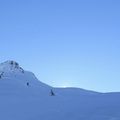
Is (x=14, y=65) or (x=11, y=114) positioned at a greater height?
(x=14, y=65)

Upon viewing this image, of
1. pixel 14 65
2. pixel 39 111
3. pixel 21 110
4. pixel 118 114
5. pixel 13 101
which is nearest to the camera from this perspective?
pixel 118 114

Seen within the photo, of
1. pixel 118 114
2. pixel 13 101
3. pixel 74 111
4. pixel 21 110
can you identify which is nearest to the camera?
pixel 118 114

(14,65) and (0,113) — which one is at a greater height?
(14,65)

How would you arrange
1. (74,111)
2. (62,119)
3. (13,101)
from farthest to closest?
1. (13,101)
2. (74,111)
3. (62,119)

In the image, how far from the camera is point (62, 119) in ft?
60.3

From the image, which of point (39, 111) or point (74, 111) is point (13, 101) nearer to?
point (39, 111)

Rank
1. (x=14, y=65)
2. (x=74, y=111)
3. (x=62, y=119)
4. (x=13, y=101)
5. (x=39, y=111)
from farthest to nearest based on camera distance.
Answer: (x=14, y=65) < (x=13, y=101) < (x=39, y=111) < (x=74, y=111) < (x=62, y=119)

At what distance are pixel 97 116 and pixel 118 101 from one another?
3.56 meters

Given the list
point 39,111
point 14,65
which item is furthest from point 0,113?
point 14,65

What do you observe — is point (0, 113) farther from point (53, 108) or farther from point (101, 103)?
point (101, 103)

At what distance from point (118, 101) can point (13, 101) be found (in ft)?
36.2

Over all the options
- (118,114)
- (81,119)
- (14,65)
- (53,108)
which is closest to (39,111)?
(53,108)

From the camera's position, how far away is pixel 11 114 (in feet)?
73.9

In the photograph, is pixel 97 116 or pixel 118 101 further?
pixel 118 101
